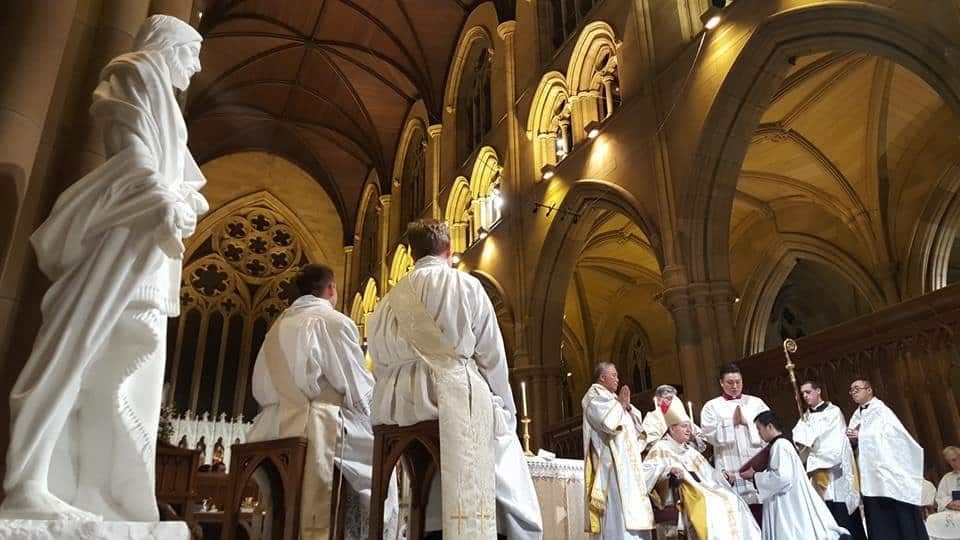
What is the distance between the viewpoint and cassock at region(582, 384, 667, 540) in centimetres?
412

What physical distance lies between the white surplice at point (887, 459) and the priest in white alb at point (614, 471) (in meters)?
1.70

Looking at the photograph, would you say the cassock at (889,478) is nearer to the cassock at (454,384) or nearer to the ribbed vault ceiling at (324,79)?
the cassock at (454,384)

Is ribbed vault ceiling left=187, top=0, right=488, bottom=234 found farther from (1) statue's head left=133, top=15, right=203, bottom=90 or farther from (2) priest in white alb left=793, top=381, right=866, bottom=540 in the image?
(1) statue's head left=133, top=15, right=203, bottom=90

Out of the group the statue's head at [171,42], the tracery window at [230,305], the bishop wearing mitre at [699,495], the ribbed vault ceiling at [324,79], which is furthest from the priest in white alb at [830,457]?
the tracery window at [230,305]

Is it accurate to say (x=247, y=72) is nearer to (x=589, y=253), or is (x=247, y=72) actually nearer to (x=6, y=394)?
(x=589, y=253)

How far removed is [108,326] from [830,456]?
4.70 metres

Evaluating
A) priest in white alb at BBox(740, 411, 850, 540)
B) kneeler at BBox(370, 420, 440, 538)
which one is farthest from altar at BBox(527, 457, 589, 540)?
kneeler at BBox(370, 420, 440, 538)

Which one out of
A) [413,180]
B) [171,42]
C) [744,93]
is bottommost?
[171,42]

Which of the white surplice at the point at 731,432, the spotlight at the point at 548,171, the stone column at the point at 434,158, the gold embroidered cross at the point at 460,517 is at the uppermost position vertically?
the stone column at the point at 434,158

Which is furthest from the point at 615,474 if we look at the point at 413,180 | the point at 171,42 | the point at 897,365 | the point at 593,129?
the point at 413,180

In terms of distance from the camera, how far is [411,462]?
2.73 metres

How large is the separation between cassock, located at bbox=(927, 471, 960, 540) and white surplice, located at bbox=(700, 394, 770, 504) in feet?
5.83

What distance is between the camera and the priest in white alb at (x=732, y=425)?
16.5 ft

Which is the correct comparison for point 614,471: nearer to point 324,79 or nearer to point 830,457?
point 830,457
